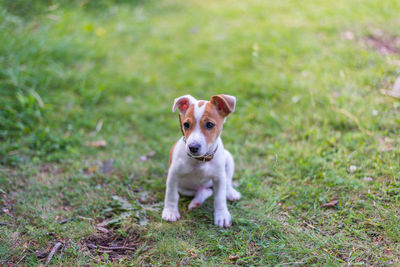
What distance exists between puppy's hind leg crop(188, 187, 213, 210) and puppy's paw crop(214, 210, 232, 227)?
0.31 metres

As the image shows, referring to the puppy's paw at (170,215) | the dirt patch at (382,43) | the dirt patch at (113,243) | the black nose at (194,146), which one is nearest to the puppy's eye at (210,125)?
the black nose at (194,146)

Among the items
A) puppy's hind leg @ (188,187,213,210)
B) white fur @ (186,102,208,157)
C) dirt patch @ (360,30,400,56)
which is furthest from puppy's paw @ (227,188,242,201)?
dirt patch @ (360,30,400,56)

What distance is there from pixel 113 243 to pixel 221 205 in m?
1.05

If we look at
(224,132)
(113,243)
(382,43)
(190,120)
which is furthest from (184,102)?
(382,43)

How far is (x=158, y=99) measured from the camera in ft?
19.6

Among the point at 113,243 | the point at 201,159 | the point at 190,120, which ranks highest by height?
the point at 190,120

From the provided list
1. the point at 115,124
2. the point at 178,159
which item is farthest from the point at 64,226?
the point at 115,124

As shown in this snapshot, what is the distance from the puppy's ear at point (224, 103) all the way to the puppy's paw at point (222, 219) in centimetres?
94

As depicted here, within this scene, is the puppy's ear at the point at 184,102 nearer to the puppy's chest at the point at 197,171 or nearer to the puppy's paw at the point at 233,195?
the puppy's chest at the point at 197,171

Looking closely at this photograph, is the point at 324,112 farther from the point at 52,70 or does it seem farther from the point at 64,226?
the point at 52,70

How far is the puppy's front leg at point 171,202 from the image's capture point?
3576 millimetres

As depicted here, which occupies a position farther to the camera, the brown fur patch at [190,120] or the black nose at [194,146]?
the brown fur patch at [190,120]

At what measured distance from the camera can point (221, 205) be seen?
3.55m

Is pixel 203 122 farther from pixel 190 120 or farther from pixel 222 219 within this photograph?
pixel 222 219
